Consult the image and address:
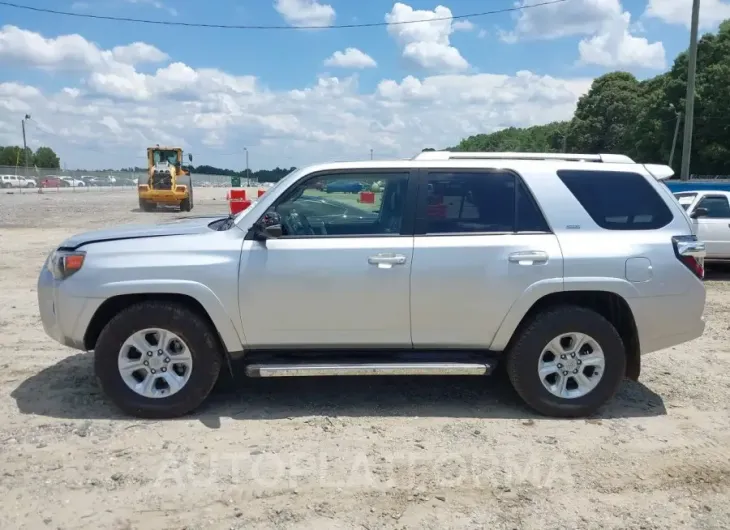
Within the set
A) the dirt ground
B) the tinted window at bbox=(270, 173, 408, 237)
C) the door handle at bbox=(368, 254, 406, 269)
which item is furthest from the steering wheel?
the dirt ground

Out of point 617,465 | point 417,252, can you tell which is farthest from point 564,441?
point 417,252

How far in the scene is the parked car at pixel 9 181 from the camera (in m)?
63.4

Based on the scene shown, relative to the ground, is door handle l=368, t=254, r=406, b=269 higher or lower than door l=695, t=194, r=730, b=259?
higher

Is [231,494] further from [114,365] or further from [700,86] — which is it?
[700,86]

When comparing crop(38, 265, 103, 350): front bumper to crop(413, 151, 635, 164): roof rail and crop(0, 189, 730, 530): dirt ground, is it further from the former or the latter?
crop(413, 151, 635, 164): roof rail

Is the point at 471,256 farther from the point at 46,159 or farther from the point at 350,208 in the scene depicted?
the point at 46,159

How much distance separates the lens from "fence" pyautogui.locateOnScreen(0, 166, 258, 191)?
2763 inches

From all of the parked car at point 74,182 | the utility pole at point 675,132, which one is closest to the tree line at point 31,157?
the parked car at point 74,182

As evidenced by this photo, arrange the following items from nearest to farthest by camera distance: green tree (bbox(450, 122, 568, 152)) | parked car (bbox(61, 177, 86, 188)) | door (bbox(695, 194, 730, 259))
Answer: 1. door (bbox(695, 194, 730, 259))
2. parked car (bbox(61, 177, 86, 188))
3. green tree (bbox(450, 122, 568, 152))

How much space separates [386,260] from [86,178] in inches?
3475

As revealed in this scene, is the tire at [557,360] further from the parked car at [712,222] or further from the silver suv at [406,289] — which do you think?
the parked car at [712,222]

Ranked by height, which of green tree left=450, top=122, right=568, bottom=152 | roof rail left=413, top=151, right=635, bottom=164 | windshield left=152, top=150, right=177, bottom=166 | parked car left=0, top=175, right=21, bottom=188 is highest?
green tree left=450, top=122, right=568, bottom=152

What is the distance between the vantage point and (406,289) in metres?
4.63

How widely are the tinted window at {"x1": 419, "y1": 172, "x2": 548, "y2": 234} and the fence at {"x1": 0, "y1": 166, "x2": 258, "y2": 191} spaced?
65.1m
